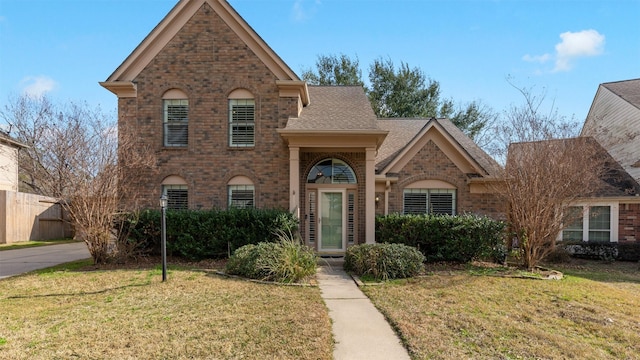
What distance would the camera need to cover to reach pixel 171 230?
11008 mm

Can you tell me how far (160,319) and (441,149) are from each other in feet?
35.2

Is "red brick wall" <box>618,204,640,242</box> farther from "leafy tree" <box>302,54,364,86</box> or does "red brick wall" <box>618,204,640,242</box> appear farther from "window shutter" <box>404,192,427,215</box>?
"leafy tree" <box>302,54,364,86</box>

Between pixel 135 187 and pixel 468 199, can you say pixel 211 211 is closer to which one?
pixel 135 187

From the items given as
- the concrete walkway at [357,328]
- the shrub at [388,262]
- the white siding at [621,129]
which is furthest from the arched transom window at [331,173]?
the white siding at [621,129]

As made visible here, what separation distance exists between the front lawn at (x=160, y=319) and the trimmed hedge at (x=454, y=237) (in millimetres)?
4498

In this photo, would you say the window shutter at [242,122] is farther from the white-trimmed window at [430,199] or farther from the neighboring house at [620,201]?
the neighboring house at [620,201]

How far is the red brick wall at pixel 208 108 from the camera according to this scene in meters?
12.5

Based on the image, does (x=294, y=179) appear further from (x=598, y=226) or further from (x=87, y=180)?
(x=598, y=226)

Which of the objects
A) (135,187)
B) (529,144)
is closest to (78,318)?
(135,187)

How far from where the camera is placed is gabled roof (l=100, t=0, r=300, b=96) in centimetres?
1243

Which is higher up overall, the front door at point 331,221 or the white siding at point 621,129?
the white siding at point 621,129

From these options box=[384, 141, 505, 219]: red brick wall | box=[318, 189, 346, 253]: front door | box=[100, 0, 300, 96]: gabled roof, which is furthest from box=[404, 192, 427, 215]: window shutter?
box=[100, 0, 300, 96]: gabled roof

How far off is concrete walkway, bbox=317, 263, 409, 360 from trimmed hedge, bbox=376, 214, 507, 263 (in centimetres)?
345

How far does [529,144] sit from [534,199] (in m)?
1.84
